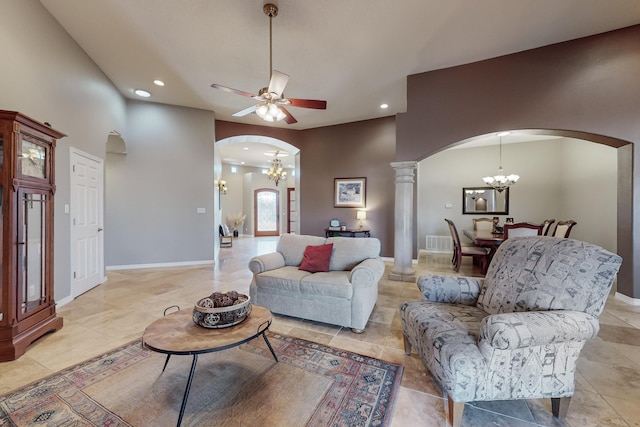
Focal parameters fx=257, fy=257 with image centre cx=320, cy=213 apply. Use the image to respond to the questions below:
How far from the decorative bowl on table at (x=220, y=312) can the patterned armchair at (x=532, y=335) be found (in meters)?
1.22

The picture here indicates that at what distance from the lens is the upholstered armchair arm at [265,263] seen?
2949 mm

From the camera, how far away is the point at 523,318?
133 centimetres

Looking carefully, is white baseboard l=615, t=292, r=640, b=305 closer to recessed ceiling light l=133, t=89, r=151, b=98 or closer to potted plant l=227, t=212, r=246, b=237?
recessed ceiling light l=133, t=89, r=151, b=98

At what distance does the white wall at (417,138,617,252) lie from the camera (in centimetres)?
511

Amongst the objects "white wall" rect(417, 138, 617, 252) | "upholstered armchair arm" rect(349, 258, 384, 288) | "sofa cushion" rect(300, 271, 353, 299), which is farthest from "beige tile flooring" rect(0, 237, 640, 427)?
"white wall" rect(417, 138, 617, 252)

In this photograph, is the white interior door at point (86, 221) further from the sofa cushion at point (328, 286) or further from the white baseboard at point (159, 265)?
the sofa cushion at point (328, 286)

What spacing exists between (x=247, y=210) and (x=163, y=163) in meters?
6.49

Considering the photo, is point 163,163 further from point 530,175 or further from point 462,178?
point 530,175

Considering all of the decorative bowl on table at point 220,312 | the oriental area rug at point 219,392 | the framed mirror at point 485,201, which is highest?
the framed mirror at point 485,201

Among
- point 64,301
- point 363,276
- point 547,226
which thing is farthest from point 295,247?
point 547,226

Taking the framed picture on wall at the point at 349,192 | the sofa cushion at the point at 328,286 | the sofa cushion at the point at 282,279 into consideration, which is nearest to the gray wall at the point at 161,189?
the framed picture on wall at the point at 349,192

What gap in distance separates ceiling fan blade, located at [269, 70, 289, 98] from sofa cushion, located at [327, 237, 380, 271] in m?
1.89

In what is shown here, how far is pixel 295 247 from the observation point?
3.30m

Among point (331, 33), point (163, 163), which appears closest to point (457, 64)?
point (331, 33)
